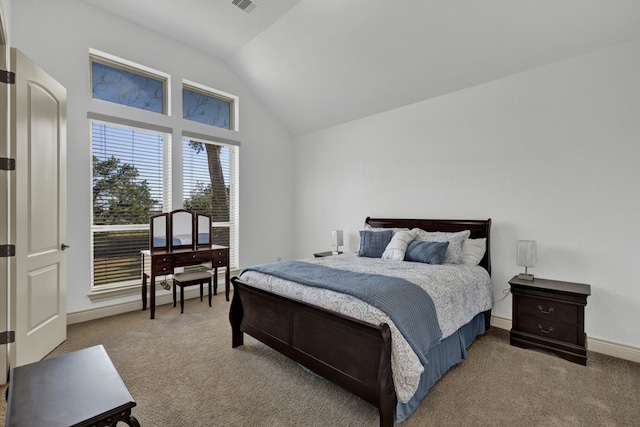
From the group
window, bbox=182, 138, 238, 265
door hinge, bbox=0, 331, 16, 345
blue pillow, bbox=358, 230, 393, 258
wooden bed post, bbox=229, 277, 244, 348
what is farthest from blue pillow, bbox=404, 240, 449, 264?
door hinge, bbox=0, 331, 16, 345

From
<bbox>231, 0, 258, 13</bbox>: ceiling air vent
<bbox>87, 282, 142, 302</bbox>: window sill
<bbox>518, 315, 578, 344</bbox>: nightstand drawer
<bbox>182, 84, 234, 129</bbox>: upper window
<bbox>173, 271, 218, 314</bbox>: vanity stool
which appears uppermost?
<bbox>231, 0, 258, 13</bbox>: ceiling air vent

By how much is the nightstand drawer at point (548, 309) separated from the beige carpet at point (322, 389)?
351mm

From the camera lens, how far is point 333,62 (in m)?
4.03

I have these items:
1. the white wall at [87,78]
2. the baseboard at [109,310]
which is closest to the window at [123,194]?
the white wall at [87,78]

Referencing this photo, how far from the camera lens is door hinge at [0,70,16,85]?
232 cm

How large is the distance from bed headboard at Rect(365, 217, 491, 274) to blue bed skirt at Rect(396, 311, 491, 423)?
864 mm

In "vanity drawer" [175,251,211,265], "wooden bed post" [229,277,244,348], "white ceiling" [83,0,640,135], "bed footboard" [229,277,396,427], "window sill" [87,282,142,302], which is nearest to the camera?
"bed footboard" [229,277,396,427]

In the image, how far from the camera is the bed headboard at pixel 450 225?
3451mm

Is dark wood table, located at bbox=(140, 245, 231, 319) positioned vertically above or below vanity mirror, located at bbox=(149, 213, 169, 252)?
below

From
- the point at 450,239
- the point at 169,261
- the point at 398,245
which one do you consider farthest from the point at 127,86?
the point at 450,239

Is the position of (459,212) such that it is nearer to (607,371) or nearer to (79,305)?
(607,371)

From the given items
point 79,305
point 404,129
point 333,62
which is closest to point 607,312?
point 404,129

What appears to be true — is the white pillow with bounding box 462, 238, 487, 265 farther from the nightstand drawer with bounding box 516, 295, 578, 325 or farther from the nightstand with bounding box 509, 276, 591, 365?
the nightstand drawer with bounding box 516, 295, 578, 325

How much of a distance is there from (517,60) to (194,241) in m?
4.31
